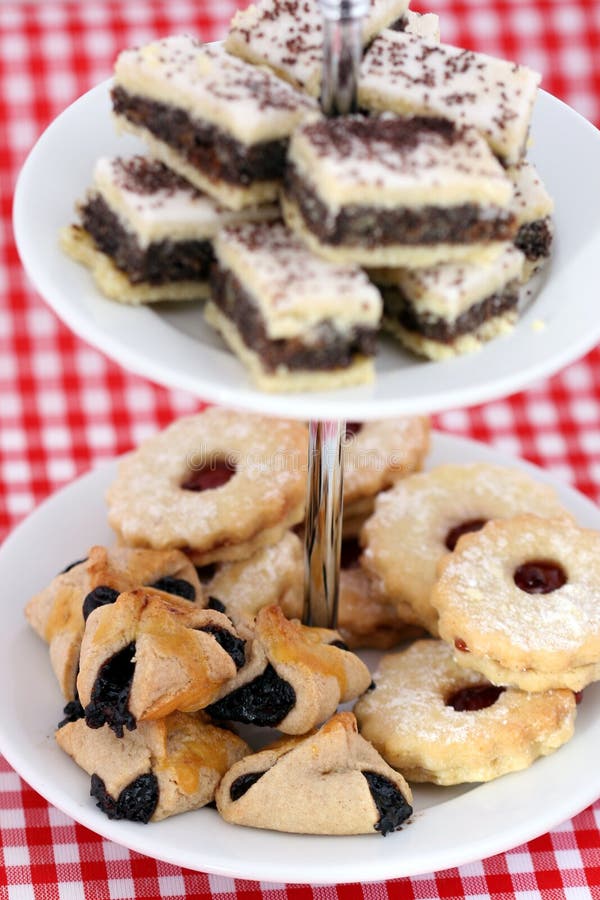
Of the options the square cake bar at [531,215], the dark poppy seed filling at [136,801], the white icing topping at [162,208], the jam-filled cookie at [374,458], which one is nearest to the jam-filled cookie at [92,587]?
the dark poppy seed filling at [136,801]

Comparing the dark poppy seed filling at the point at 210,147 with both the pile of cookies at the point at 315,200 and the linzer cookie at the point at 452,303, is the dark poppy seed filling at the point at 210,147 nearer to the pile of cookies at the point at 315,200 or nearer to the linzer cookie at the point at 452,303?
the pile of cookies at the point at 315,200

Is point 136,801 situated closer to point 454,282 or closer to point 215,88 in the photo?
point 454,282

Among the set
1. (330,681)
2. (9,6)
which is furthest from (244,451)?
(9,6)

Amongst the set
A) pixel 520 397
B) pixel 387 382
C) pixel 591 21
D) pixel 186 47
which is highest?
pixel 186 47

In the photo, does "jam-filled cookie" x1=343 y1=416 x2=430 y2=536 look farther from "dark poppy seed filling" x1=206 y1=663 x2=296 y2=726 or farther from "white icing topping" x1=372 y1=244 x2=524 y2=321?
"white icing topping" x1=372 y1=244 x2=524 y2=321

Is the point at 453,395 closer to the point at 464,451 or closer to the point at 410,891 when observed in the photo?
the point at 410,891

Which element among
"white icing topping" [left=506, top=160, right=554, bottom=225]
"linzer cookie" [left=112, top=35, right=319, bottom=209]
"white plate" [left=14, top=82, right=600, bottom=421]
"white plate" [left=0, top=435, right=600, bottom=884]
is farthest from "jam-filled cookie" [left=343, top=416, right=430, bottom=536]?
"linzer cookie" [left=112, top=35, right=319, bottom=209]

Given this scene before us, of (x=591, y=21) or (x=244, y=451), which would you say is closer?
(x=244, y=451)
